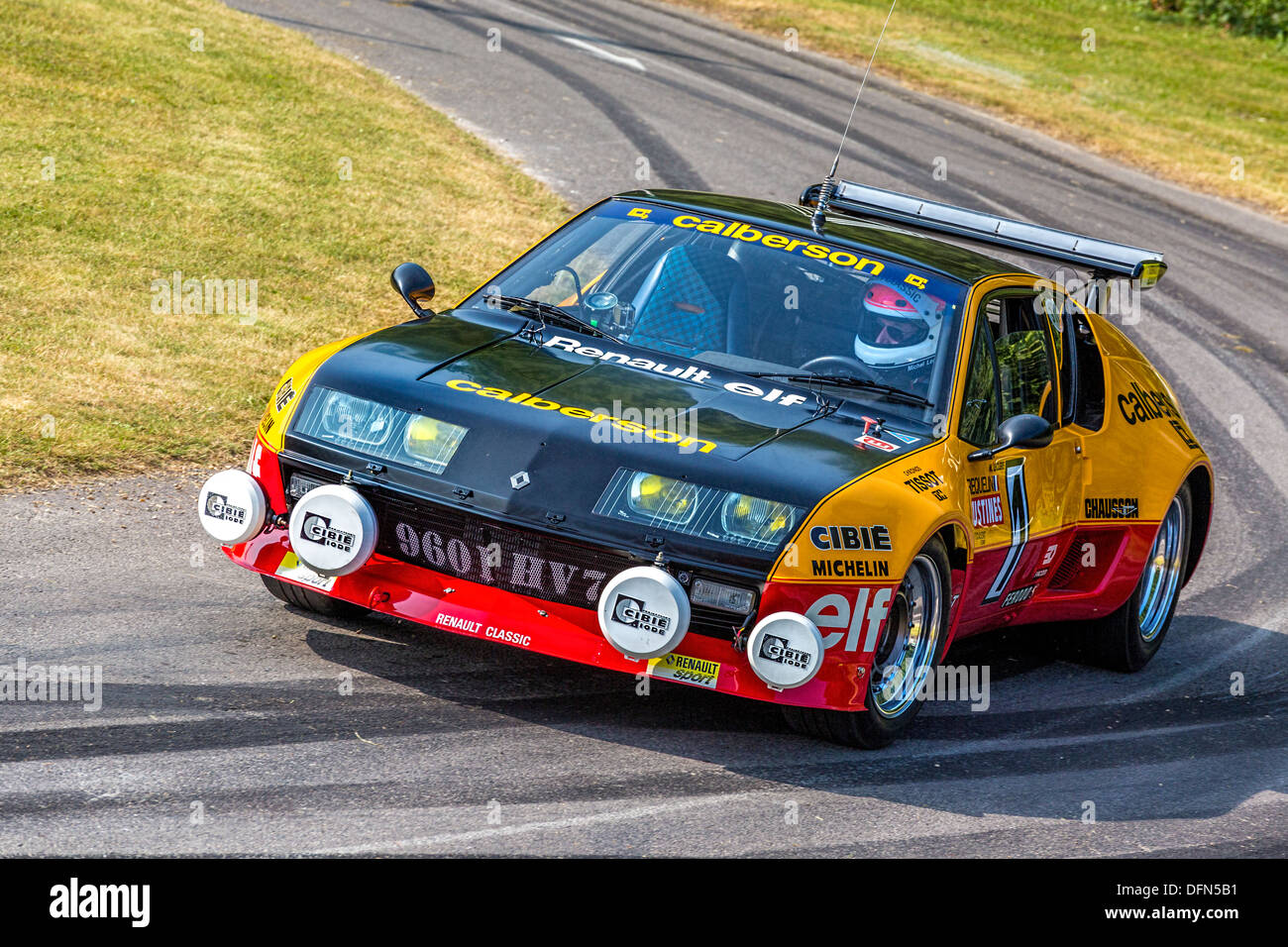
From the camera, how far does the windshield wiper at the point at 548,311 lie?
6.33 meters

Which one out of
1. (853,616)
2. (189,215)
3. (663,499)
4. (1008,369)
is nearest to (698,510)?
(663,499)

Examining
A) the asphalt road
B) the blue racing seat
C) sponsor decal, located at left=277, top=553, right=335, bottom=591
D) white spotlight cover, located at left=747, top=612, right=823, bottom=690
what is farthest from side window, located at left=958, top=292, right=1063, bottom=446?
sponsor decal, located at left=277, top=553, right=335, bottom=591

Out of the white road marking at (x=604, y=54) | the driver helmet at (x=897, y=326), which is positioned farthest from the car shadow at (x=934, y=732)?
the white road marking at (x=604, y=54)

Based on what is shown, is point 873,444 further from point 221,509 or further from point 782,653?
point 221,509

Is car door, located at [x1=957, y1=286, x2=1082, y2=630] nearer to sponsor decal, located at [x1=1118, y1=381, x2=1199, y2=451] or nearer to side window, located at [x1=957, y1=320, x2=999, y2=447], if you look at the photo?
side window, located at [x1=957, y1=320, x2=999, y2=447]

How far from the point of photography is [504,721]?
5441 mm

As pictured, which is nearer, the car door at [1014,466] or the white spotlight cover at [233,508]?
the white spotlight cover at [233,508]

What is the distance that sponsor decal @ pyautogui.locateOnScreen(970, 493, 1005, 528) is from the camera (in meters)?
5.89

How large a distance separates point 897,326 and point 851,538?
4.39 feet

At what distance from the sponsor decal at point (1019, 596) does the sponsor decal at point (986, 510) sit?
486 mm

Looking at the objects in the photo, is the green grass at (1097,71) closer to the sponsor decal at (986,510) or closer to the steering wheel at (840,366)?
the sponsor decal at (986,510)

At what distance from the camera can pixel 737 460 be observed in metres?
5.27

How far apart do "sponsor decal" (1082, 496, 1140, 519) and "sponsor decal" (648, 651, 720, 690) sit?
240cm
